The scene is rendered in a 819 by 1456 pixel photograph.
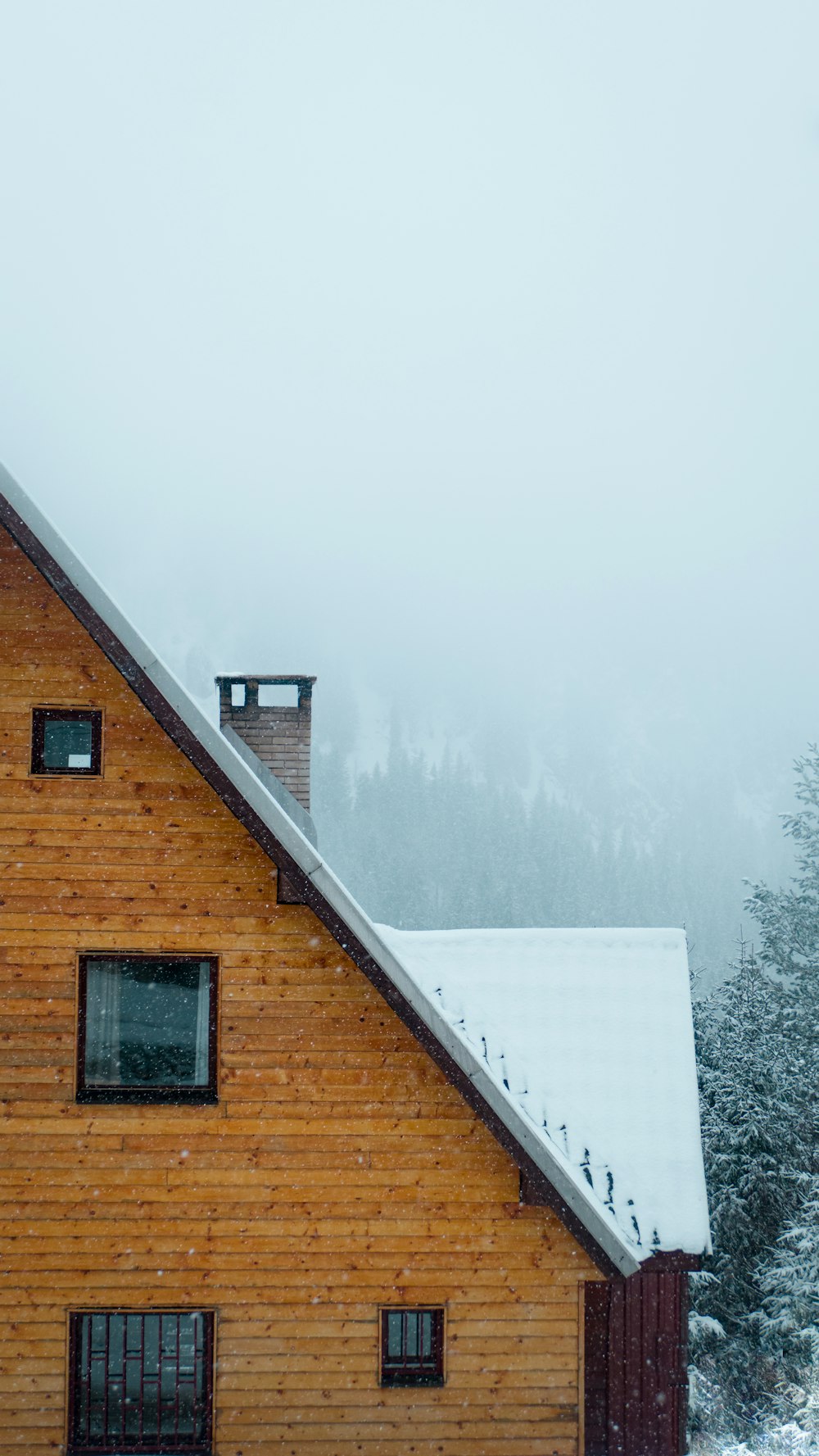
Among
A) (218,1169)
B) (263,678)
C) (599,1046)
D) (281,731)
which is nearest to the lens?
(218,1169)

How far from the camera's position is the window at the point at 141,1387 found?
26.9 feet

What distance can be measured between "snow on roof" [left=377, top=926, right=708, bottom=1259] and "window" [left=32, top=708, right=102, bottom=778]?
3313 mm

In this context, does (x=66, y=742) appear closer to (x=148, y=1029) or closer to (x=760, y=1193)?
(x=148, y=1029)

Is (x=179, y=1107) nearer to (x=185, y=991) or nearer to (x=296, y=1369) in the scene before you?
(x=185, y=991)

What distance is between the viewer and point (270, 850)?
797cm

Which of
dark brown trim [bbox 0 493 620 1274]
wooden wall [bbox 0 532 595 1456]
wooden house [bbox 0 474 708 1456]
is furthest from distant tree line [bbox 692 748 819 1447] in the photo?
dark brown trim [bbox 0 493 620 1274]

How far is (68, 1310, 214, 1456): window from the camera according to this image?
8195 millimetres

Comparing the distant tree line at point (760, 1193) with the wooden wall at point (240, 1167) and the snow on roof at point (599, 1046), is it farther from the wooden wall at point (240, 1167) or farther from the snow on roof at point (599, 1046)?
the wooden wall at point (240, 1167)

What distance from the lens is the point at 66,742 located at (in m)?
8.51

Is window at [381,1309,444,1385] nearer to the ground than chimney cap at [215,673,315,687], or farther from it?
nearer to the ground

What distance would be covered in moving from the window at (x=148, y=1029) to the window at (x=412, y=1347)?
247 centimetres

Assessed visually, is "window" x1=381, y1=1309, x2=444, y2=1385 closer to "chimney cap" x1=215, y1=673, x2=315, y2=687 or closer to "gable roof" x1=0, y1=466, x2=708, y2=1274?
"gable roof" x1=0, y1=466, x2=708, y2=1274

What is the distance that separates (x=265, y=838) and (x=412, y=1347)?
453 centimetres

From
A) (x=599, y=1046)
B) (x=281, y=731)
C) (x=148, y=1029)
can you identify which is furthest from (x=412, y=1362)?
(x=281, y=731)
